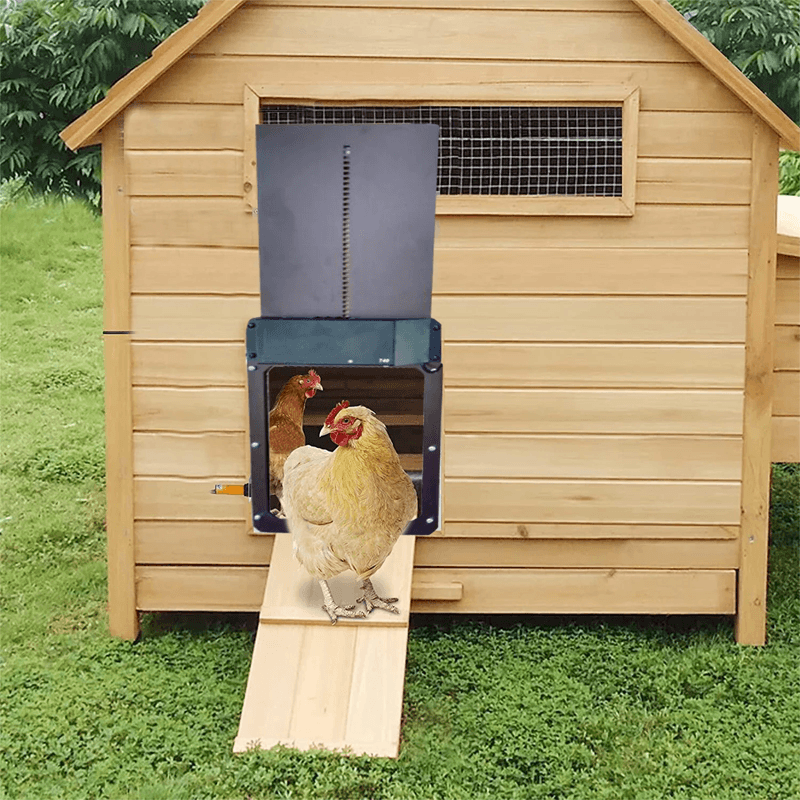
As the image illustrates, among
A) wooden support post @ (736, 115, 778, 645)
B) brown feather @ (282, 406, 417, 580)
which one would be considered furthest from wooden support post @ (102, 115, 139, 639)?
wooden support post @ (736, 115, 778, 645)

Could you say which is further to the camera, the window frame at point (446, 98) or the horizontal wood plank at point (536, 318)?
the horizontal wood plank at point (536, 318)

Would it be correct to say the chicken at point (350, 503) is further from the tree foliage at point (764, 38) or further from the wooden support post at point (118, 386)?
the tree foliage at point (764, 38)

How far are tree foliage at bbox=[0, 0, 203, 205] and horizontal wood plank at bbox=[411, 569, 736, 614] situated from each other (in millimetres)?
3625

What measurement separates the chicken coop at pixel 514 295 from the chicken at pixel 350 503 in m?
0.19

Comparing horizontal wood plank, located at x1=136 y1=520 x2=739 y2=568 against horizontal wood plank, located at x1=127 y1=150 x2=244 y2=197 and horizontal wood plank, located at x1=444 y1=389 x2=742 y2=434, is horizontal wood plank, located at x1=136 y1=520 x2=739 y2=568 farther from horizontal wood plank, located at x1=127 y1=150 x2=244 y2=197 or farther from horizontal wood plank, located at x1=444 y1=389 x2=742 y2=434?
horizontal wood plank, located at x1=127 y1=150 x2=244 y2=197

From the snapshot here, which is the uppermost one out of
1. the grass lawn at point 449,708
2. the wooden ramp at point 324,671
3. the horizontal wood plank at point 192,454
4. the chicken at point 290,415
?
the chicken at point 290,415

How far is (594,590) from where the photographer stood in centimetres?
515

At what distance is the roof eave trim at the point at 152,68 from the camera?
4.53 metres

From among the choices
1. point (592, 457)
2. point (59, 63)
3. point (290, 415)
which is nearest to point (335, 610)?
point (290, 415)

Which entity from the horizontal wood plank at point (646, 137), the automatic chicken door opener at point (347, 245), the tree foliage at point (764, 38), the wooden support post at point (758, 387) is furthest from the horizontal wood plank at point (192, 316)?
the tree foliage at point (764, 38)

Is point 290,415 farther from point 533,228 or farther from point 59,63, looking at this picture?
point 59,63

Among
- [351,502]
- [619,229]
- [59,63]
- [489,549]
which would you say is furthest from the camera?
[59,63]

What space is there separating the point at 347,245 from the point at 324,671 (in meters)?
1.82

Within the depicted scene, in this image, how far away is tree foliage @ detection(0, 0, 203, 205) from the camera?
21.5 feet
